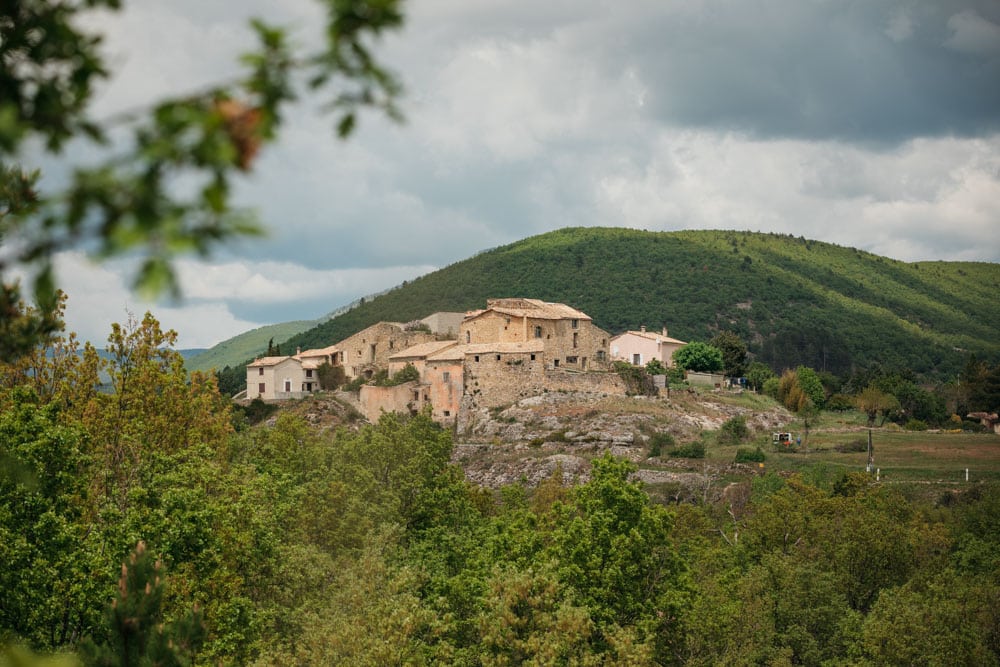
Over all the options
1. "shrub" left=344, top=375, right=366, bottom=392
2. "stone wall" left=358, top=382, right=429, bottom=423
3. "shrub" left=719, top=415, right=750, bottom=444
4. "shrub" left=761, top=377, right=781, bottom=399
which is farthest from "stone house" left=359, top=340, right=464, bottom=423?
"shrub" left=761, top=377, right=781, bottom=399

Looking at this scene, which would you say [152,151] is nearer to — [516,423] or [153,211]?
[153,211]

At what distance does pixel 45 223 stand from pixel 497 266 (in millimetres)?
138709

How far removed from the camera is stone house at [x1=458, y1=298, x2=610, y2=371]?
70375 millimetres

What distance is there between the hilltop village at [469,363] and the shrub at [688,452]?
34.8ft

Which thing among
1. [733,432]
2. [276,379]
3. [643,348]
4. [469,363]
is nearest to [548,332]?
[469,363]

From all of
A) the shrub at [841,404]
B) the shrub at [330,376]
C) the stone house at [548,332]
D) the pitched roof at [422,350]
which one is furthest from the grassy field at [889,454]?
the shrub at [330,376]

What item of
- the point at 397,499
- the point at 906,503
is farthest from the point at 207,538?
the point at 906,503

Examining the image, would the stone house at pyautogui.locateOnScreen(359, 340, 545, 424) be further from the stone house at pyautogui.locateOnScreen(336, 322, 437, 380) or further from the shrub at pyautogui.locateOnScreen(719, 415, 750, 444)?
the shrub at pyautogui.locateOnScreen(719, 415, 750, 444)

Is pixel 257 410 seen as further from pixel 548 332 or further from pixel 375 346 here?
pixel 548 332

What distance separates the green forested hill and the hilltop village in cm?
3268

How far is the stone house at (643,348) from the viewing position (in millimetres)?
80688

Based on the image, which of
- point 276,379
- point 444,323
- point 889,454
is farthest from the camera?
point 444,323

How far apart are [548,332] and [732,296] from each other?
71.0m

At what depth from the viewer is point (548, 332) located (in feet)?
231
